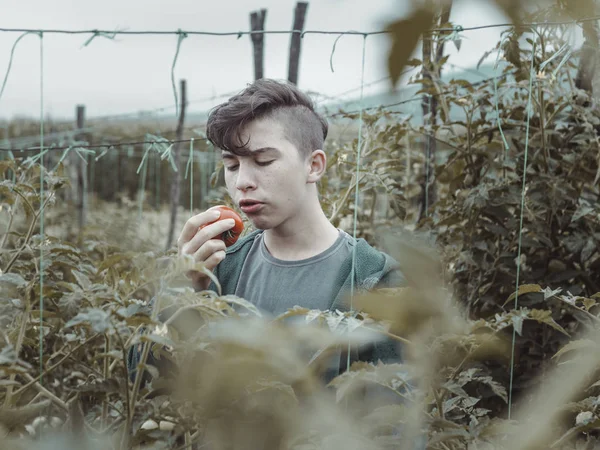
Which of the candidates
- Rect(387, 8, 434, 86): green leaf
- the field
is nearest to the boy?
the field

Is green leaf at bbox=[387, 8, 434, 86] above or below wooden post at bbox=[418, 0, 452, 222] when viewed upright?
above

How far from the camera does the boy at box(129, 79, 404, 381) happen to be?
1339mm

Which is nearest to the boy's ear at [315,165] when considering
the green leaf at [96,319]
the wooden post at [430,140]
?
the wooden post at [430,140]

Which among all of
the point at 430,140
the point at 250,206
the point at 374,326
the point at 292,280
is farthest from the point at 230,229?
the point at 430,140

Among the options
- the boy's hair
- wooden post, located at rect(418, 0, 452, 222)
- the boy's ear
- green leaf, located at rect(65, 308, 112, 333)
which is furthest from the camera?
wooden post, located at rect(418, 0, 452, 222)

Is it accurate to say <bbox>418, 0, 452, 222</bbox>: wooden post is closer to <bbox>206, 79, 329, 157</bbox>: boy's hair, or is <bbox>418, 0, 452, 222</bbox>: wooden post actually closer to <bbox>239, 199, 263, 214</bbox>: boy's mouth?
<bbox>206, 79, 329, 157</bbox>: boy's hair

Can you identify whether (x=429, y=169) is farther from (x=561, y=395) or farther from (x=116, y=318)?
(x=561, y=395)

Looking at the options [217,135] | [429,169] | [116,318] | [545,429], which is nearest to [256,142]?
[217,135]

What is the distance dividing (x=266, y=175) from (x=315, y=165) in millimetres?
204

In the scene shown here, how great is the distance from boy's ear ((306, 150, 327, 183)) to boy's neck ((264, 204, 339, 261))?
0.24 feet

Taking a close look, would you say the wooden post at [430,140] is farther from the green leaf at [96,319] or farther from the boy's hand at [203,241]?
the green leaf at [96,319]

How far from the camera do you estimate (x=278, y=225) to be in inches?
60.5

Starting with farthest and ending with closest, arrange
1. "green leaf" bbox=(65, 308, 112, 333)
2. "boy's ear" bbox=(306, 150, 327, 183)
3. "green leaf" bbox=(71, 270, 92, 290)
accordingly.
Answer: "boy's ear" bbox=(306, 150, 327, 183) → "green leaf" bbox=(71, 270, 92, 290) → "green leaf" bbox=(65, 308, 112, 333)

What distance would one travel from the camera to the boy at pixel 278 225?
1.34m
